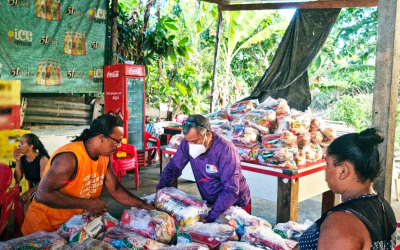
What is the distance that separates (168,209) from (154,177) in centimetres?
455

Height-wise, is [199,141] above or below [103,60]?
below

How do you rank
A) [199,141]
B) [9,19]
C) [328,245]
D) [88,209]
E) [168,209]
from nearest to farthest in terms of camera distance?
[328,245], [88,209], [168,209], [199,141], [9,19]

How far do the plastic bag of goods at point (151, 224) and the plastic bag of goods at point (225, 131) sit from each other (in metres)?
2.19

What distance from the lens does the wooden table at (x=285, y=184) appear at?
334 centimetres

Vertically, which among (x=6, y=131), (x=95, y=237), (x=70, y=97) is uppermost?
(x=70, y=97)

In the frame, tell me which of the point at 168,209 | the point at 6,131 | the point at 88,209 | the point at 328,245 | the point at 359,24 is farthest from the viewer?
the point at 359,24

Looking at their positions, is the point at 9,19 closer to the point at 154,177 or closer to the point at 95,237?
the point at 154,177

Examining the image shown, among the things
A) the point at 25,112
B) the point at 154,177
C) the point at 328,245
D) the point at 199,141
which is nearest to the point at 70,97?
the point at 25,112

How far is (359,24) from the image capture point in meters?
10.1

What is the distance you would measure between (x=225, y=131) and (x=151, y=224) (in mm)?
2408

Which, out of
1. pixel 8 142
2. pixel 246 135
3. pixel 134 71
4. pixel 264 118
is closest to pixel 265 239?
pixel 246 135

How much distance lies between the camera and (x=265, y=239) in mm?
2035

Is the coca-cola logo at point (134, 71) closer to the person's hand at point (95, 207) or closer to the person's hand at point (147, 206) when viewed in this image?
the person's hand at point (147, 206)

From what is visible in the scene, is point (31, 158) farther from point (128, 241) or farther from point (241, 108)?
point (241, 108)
